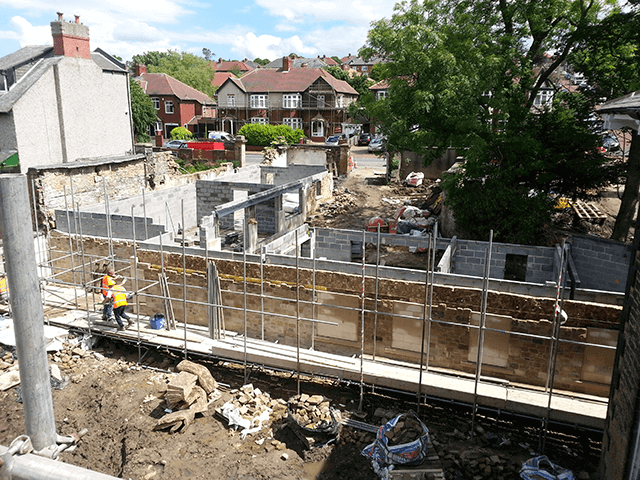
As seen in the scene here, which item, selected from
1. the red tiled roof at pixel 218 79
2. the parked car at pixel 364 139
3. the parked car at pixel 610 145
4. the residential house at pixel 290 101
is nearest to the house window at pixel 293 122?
the residential house at pixel 290 101

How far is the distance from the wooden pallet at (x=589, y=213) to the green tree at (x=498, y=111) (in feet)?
10.1

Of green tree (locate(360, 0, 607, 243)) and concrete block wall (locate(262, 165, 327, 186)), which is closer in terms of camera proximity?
green tree (locate(360, 0, 607, 243))

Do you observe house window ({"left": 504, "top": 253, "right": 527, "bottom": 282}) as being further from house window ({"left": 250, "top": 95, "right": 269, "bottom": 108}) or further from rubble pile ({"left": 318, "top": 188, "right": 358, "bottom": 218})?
house window ({"left": 250, "top": 95, "right": 269, "bottom": 108})

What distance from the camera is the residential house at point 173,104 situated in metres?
52.6

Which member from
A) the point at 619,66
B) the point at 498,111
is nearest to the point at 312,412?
the point at 498,111

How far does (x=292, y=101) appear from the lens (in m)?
52.5

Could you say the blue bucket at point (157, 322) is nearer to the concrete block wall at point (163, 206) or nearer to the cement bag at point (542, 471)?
the concrete block wall at point (163, 206)

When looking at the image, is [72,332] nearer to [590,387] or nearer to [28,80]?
[590,387]

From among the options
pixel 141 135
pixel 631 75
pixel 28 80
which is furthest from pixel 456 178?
pixel 141 135

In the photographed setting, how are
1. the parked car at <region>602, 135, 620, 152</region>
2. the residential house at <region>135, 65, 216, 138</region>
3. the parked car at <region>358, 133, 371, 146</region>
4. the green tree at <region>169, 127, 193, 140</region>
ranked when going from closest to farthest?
the parked car at <region>602, 135, 620, 152</region> → the green tree at <region>169, 127, 193, 140</region> → the parked car at <region>358, 133, 371, 146</region> → the residential house at <region>135, 65, 216, 138</region>

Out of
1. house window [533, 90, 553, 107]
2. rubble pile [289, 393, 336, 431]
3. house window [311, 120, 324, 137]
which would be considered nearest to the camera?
rubble pile [289, 393, 336, 431]

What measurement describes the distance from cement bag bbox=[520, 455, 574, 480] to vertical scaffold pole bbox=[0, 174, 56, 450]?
6.84 metres

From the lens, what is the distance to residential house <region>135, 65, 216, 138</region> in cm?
5259

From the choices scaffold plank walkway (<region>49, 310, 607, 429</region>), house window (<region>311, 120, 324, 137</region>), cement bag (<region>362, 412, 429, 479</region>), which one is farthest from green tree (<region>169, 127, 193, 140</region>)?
→ cement bag (<region>362, 412, 429, 479</region>)
